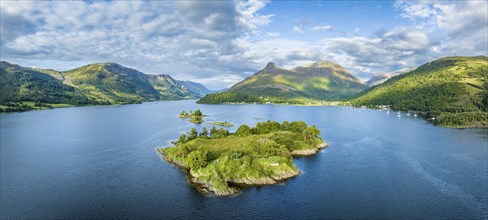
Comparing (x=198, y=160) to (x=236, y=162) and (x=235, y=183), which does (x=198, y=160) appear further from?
(x=235, y=183)

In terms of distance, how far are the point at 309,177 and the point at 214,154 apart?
37642mm

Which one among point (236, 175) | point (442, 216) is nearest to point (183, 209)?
point (236, 175)

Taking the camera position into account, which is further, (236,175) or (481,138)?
(481,138)

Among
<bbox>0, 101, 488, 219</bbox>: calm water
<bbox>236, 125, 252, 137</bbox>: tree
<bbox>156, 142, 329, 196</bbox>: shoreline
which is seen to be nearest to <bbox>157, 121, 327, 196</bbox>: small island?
<bbox>156, 142, 329, 196</bbox>: shoreline

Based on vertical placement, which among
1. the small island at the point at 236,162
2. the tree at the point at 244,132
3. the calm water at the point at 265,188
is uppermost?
the tree at the point at 244,132

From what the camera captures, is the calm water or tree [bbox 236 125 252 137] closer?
the calm water

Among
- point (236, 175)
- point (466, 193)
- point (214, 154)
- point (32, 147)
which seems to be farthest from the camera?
point (32, 147)

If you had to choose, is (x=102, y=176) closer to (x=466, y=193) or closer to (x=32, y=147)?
(x=32, y=147)

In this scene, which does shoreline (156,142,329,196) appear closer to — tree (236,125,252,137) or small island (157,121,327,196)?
small island (157,121,327,196)

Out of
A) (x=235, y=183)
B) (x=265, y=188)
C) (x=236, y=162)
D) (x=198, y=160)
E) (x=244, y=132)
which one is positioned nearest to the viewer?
(x=265, y=188)

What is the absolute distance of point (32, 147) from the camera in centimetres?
17300

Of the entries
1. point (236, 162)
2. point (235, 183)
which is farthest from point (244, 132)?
point (235, 183)

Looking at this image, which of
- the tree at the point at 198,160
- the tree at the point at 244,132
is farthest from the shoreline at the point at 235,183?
the tree at the point at 244,132

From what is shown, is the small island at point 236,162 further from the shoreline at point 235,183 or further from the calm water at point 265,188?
the calm water at point 265,188
